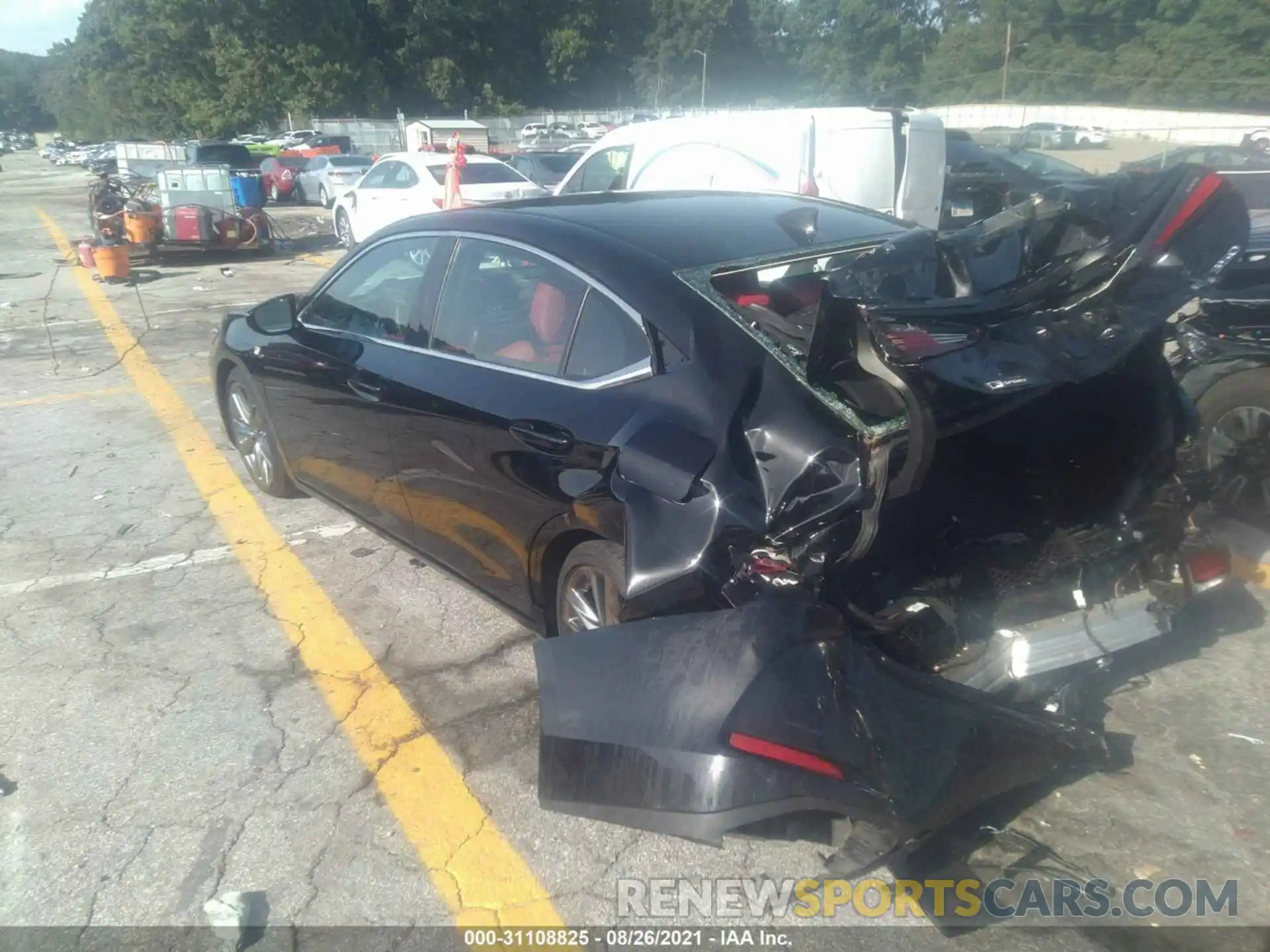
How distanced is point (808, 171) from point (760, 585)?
8223 millimetres

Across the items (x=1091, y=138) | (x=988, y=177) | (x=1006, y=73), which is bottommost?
(x=1091, y=138)

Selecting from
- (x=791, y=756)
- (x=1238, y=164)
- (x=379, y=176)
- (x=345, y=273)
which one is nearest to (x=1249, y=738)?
(x=791, y=756)

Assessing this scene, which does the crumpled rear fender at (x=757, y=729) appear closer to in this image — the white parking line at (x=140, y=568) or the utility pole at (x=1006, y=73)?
the white parking line at (x=140, y=568)

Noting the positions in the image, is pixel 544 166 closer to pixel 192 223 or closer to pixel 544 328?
pixel 192 223

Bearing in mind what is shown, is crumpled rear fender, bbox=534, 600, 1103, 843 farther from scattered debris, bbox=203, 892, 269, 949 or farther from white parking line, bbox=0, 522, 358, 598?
white parking line, bbox=0, 522, 358, 598

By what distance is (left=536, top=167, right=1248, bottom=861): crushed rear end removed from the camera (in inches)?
86.7

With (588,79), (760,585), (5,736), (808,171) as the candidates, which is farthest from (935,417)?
(588,79)

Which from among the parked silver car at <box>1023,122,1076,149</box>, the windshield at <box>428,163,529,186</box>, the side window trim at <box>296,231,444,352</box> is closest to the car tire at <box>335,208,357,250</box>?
the windshield at <box>428,163,529,186</box>

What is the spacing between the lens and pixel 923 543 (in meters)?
2.82

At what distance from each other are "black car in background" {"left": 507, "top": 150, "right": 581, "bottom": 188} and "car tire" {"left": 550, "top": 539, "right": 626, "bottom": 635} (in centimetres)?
1839

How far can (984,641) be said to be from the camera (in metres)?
2.80

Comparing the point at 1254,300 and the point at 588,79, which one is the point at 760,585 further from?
the point at 588,79

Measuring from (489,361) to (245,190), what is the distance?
15.2m

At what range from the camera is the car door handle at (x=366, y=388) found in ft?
13.1
